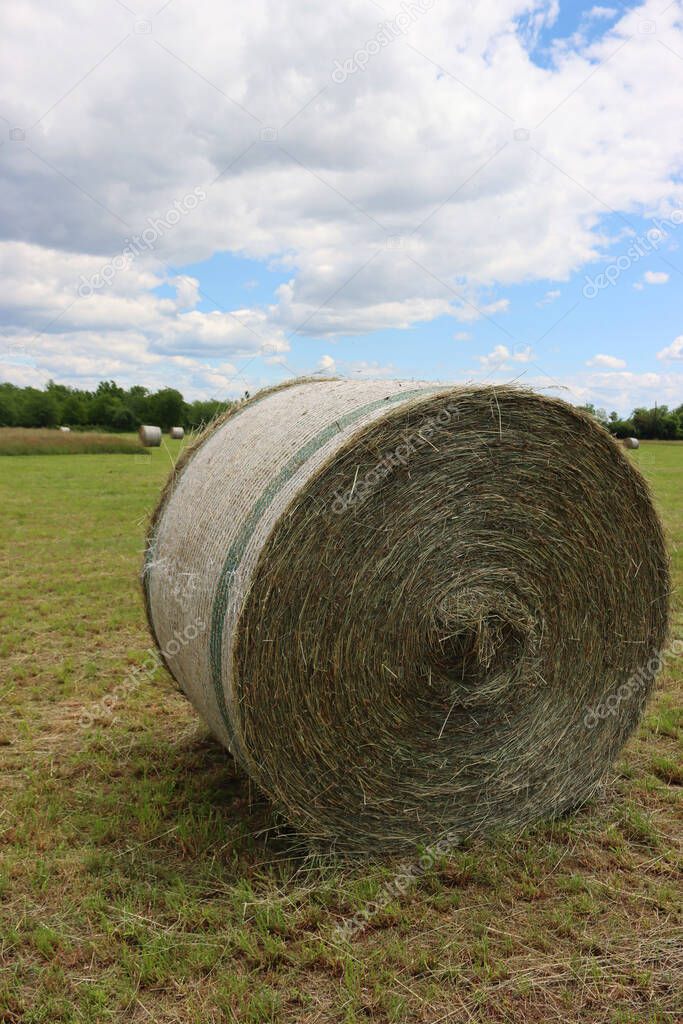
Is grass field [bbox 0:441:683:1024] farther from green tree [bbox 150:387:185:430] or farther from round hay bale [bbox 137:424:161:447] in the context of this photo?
green tree [bbox 150:387:185:430]

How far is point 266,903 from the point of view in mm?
3441

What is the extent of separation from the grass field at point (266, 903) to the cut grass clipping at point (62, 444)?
31397mm

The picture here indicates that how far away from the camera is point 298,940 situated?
3.25 meters

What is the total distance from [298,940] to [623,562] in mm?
2445

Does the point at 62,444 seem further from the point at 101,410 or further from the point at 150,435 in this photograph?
the point at 101,410

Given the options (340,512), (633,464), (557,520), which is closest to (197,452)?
(340,512)

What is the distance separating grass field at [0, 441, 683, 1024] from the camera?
2.93 metres

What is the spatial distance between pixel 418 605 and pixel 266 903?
1.43 m

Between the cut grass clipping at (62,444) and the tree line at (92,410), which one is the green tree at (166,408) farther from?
the cut grass clipping at (62,444)

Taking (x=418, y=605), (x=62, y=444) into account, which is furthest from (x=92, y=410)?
(x=418, y=605)

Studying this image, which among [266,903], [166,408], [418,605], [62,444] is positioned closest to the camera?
[266,903]

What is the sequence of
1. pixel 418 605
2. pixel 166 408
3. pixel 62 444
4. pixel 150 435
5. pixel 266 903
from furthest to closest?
pixel 166 408
pixel 62 444
pixel 150 435
pixel 418 605
pixel 266 903

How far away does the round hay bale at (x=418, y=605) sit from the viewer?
363 centimetres

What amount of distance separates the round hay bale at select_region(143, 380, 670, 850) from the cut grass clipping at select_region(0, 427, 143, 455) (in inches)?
1292
